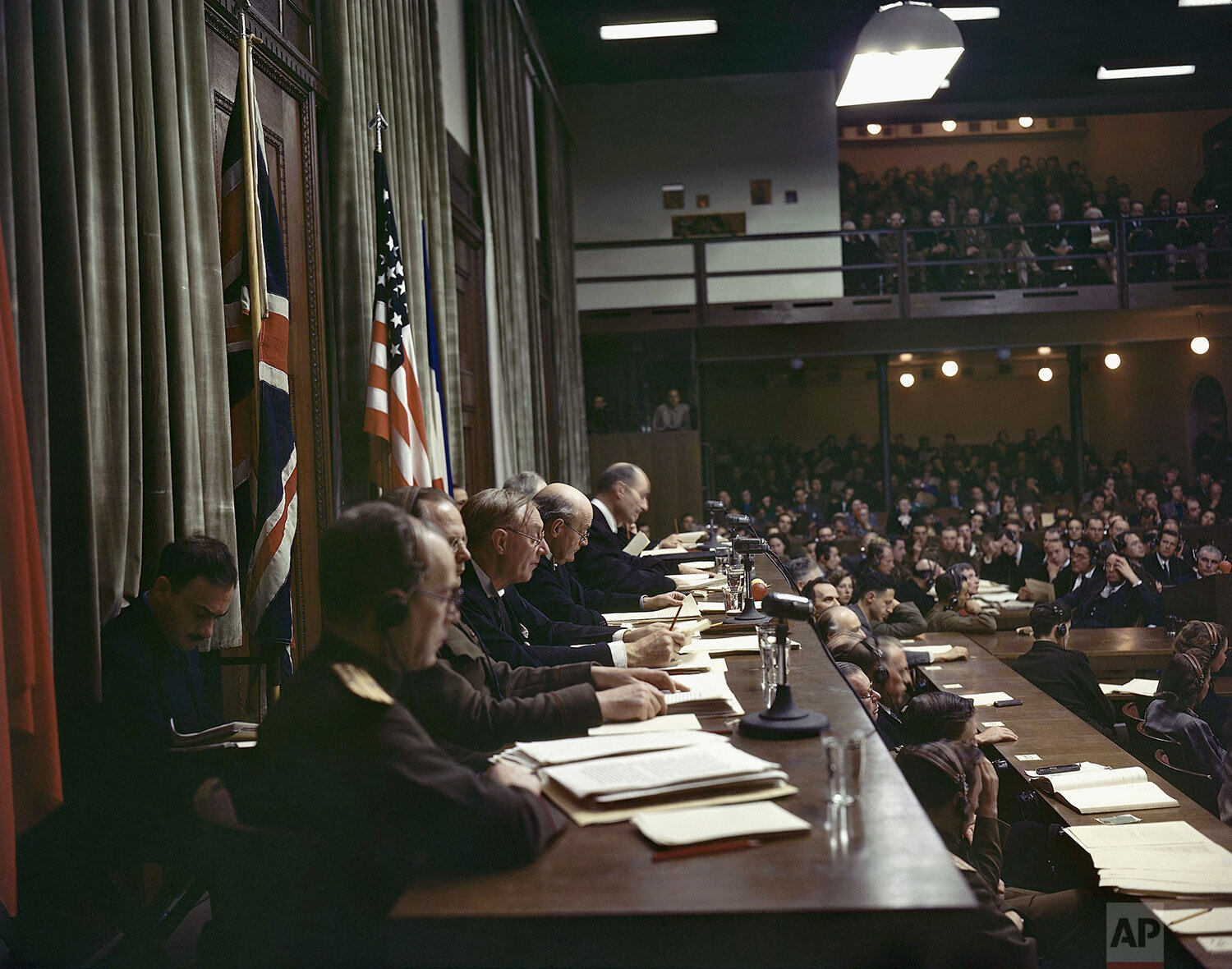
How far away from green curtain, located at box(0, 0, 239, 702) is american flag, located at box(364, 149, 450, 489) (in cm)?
129

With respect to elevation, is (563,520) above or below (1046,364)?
below

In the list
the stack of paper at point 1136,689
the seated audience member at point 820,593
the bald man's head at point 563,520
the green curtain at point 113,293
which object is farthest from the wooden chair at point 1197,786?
the green curtain at point 113,293

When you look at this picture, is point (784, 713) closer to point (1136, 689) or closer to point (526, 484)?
point (526, 484)

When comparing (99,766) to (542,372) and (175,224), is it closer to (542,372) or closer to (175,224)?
(175,224)

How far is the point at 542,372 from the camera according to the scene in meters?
9.81

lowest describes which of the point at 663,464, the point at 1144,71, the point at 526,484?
the point at 663,464

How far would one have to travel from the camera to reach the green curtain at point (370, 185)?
430 centimetres

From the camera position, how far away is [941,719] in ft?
12.2

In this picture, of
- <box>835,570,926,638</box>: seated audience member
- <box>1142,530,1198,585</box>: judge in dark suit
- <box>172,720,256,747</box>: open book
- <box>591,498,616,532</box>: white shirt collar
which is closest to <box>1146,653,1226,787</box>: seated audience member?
<box>835,570,926,638</box>: seated audience member

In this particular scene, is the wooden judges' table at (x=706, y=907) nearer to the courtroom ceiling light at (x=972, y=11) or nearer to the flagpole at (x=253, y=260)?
the flagpole at (x=253, y=260)

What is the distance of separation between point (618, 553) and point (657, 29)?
7923mm

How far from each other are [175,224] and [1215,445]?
54.4 ft

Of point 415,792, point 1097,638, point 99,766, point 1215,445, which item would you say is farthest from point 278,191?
point 1215,445

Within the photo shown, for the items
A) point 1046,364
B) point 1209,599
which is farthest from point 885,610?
point 1046,364
